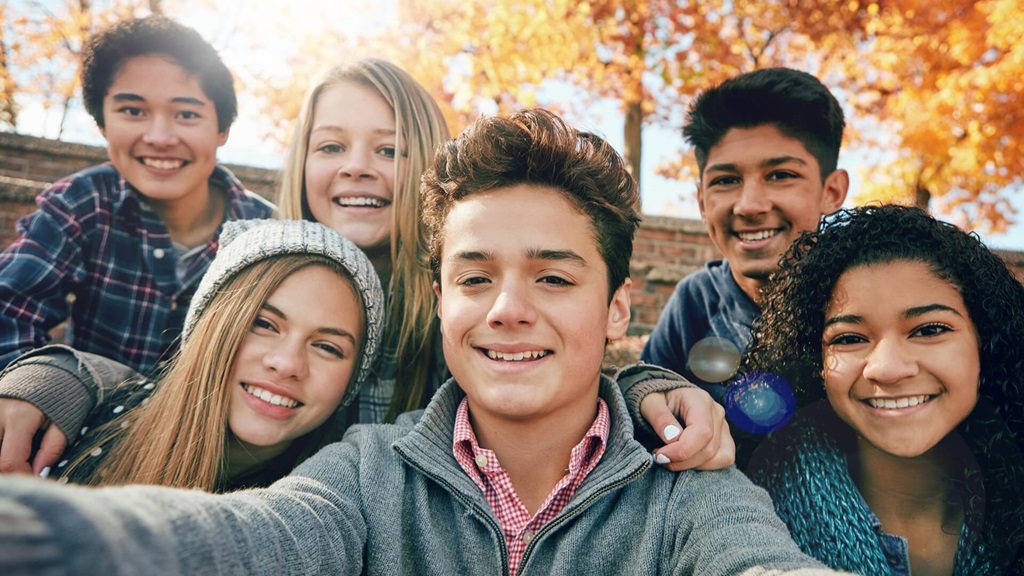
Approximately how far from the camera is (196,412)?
7.08ft

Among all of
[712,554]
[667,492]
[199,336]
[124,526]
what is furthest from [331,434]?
[124,526]

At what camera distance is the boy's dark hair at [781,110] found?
3.06 metres

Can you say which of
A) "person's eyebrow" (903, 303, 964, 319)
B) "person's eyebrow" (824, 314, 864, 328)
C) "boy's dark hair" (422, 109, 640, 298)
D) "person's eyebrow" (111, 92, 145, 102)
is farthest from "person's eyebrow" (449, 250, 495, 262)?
"person's eyebrow" (111, 92, 145, 102)

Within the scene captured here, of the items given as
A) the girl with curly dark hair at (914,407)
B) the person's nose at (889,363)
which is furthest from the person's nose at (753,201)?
the person's nose at (889,363)

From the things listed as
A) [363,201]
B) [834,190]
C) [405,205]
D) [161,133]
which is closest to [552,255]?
[405,205]

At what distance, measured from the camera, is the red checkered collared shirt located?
6.20 ft

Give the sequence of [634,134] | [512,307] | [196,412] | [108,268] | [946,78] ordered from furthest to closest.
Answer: [634,134], [946,78], [108,268], [196,412], [512,307]

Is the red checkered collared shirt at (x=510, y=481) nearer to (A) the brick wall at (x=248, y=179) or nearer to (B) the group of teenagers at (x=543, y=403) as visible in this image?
(B) the group of teenagers at (x=543, y=403)

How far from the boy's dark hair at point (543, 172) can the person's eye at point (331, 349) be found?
1.43 ft

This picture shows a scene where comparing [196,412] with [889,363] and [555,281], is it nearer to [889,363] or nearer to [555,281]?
[555,281]

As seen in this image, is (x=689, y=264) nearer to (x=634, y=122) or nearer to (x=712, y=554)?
(x=634, y=122)

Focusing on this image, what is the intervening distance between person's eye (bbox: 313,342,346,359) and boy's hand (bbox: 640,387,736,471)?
41.3 inches

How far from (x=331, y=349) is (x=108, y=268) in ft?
5.13

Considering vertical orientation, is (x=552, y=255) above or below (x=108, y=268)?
above
